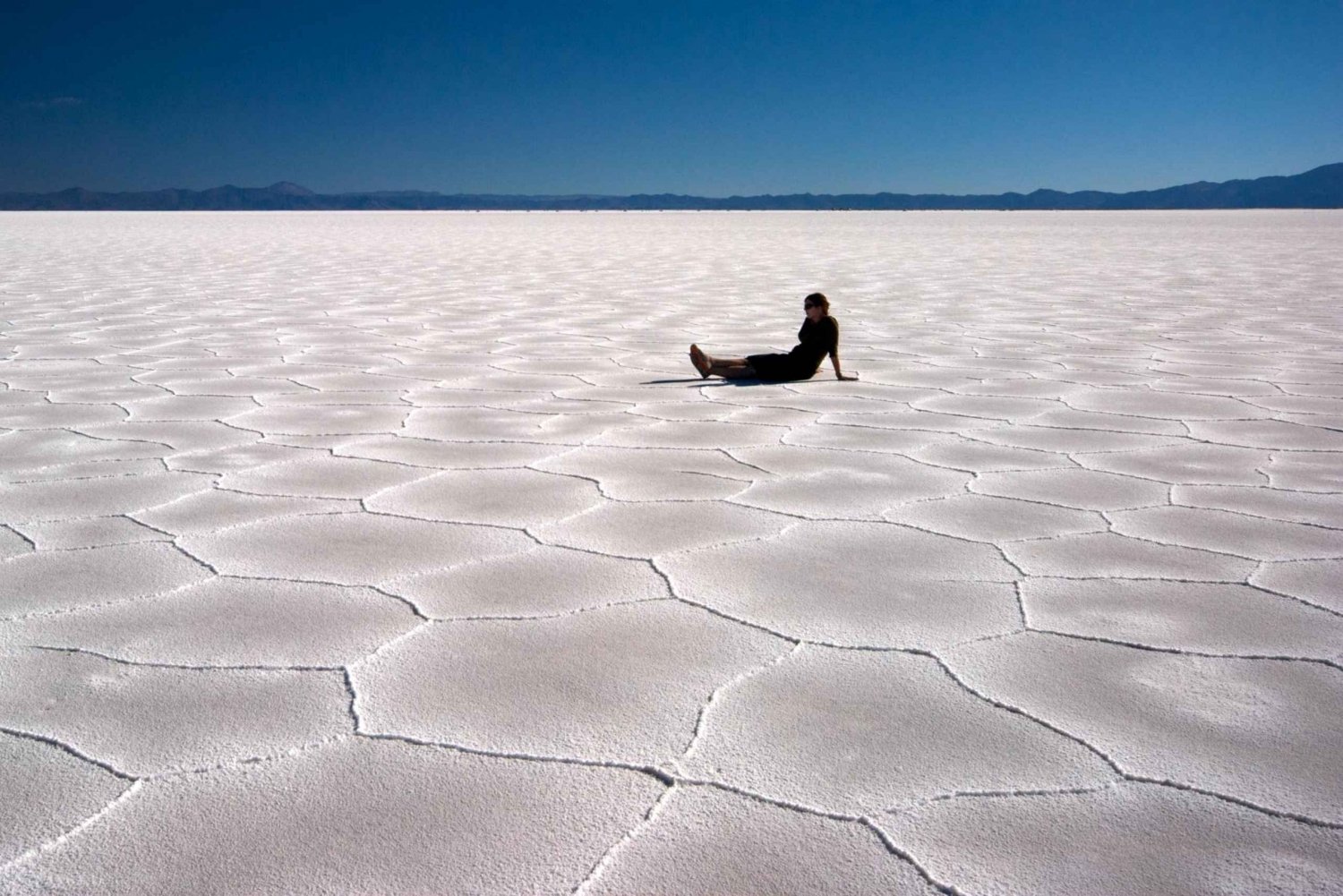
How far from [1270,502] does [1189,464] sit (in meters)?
0.35

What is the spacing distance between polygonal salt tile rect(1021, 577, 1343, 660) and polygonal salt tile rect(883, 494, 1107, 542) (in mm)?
280

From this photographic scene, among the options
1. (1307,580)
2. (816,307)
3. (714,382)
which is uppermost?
(816,307)

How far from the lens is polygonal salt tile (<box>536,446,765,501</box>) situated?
2461 mm

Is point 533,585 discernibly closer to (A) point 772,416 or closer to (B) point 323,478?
(B) point 323,478

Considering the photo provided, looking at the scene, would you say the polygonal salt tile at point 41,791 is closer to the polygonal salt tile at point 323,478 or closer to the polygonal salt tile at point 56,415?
the polygonal salt tile at point 323,478

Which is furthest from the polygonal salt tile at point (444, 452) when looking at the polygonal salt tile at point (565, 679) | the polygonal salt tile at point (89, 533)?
the polygonal salt tile at point (565, 679)

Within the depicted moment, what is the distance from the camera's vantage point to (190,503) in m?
2.37

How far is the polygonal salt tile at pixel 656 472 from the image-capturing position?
2.46m

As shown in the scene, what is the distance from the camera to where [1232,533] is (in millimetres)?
2188

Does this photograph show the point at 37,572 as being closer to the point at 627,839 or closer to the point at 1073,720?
the point at 627,839

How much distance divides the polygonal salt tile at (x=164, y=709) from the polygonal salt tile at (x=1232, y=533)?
1.51m

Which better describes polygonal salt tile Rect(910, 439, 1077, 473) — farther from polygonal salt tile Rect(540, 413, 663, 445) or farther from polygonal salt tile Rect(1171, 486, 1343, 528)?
polygonal salt tile Rect(540, 413, 663, 445)

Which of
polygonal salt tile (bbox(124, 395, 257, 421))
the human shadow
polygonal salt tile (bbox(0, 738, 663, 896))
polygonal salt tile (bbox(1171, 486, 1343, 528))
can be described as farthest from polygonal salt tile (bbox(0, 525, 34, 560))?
polygonal salt tile (bbox(1171, 486, 1343, 528))

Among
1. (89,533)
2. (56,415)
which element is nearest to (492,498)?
(89,533)
